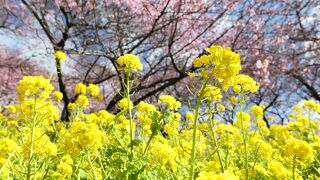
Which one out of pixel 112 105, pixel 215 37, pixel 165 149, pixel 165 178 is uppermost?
pixel 215 37

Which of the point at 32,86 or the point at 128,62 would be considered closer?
the point at 32,86

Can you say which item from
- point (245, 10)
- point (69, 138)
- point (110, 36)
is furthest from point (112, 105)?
point (69, 138)

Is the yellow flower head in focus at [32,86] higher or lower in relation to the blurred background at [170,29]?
lower

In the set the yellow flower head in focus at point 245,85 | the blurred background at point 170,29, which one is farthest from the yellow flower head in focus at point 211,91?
the blurred background at point 170,29

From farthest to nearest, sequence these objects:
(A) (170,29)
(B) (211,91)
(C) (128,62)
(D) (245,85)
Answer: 1. (A) (170,29)
2. (D) (245,85)
3. (C) (128,62)
4. (B) (211,91)

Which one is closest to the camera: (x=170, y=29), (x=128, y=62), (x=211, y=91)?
(x=211, y=91)

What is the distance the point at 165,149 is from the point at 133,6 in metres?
6.88

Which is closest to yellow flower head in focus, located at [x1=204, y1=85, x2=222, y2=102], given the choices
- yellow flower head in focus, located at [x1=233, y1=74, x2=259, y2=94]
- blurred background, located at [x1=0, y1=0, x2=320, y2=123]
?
yellow flower head in focus, located at [x1=233, y1=74, x2=259, y2=94]

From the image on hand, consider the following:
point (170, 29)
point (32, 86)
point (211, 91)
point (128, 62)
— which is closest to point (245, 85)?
point (211, 91)

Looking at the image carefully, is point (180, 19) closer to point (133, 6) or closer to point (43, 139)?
point (133, 6)

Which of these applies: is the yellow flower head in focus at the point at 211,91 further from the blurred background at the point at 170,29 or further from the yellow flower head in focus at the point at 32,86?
the blurred background at the point at 170,29

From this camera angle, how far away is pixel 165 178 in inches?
95.0

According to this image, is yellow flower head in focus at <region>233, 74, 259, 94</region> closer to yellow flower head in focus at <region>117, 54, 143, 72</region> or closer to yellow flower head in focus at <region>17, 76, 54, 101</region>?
yellow flower head in focus at <region>117, 54, 143, 72</region>

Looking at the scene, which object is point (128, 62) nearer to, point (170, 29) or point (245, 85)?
point (245, 85)
